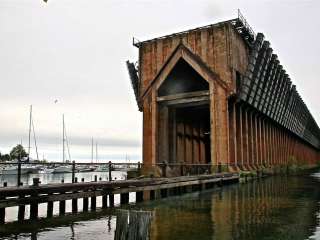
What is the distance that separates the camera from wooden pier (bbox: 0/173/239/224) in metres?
13.9

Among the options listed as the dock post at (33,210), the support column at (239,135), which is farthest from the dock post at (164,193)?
the support column at (239,135)

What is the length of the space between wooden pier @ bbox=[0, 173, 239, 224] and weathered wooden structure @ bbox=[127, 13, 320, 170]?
1161cm

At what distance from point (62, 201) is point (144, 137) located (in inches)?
1007

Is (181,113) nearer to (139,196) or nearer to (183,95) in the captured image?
(183,95)

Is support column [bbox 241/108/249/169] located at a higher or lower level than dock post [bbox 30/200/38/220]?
higher

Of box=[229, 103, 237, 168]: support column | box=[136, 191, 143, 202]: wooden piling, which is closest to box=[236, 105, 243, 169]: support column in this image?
box=[229, 103, 237, 168]: support column

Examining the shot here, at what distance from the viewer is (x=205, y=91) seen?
39.3 metres

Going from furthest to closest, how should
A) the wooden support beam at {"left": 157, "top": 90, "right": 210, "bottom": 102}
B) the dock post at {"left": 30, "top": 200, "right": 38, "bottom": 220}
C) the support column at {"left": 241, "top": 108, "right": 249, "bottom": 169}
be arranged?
the support column at {"left": 241, "top": 108, "right": 249, "bottom": 169}
the wooden support beam at {"left": 157, "top": 90, "right": 210, "bottom": 102}
the dock post at {"left": 30, "top": 200, "right": 38, "bottom": 220}

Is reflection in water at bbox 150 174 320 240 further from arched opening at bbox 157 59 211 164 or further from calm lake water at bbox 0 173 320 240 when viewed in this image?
arched opening at bbox 157 59 211 164

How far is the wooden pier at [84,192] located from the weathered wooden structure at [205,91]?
457 inches

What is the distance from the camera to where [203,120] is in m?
54.8

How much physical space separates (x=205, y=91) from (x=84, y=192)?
24890mm

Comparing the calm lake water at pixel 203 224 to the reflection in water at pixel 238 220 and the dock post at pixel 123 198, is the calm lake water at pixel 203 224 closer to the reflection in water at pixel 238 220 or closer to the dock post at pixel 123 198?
the reflection in water at pixel 238 220

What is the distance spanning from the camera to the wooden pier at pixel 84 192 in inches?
549
